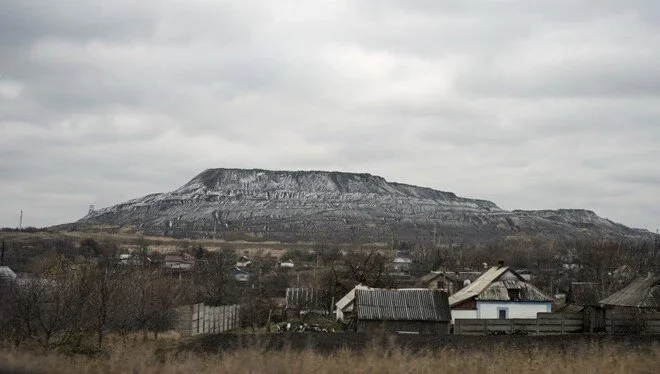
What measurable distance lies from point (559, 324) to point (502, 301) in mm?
12523

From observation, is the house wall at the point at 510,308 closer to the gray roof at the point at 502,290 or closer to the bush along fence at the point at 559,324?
the gray roof at the point at 502,290

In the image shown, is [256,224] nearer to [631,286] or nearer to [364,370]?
[631,286]

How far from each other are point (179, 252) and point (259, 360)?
103232 mm

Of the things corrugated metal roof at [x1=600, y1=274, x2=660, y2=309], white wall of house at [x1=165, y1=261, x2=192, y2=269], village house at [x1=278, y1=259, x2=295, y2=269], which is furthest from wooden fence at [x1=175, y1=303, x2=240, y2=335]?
village house at [x1=278, y1=259, x2=295, y2=269]

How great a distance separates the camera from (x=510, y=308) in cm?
4341

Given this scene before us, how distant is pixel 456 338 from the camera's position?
24.7 m

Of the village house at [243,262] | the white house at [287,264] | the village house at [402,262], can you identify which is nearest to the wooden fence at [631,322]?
the village house at [402,262]

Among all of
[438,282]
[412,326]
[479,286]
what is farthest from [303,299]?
[438,282]

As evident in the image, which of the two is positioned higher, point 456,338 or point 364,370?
point 364,370

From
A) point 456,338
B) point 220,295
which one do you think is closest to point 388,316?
point 456,338

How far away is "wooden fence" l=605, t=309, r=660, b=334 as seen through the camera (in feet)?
97.4

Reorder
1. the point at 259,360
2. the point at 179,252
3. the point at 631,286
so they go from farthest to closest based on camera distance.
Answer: the point at 179,252 → the point at 631,286 → the point at 259,360

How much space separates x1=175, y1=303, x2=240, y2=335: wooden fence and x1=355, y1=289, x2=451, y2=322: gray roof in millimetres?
8210

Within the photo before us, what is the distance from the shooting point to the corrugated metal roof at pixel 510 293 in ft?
142
